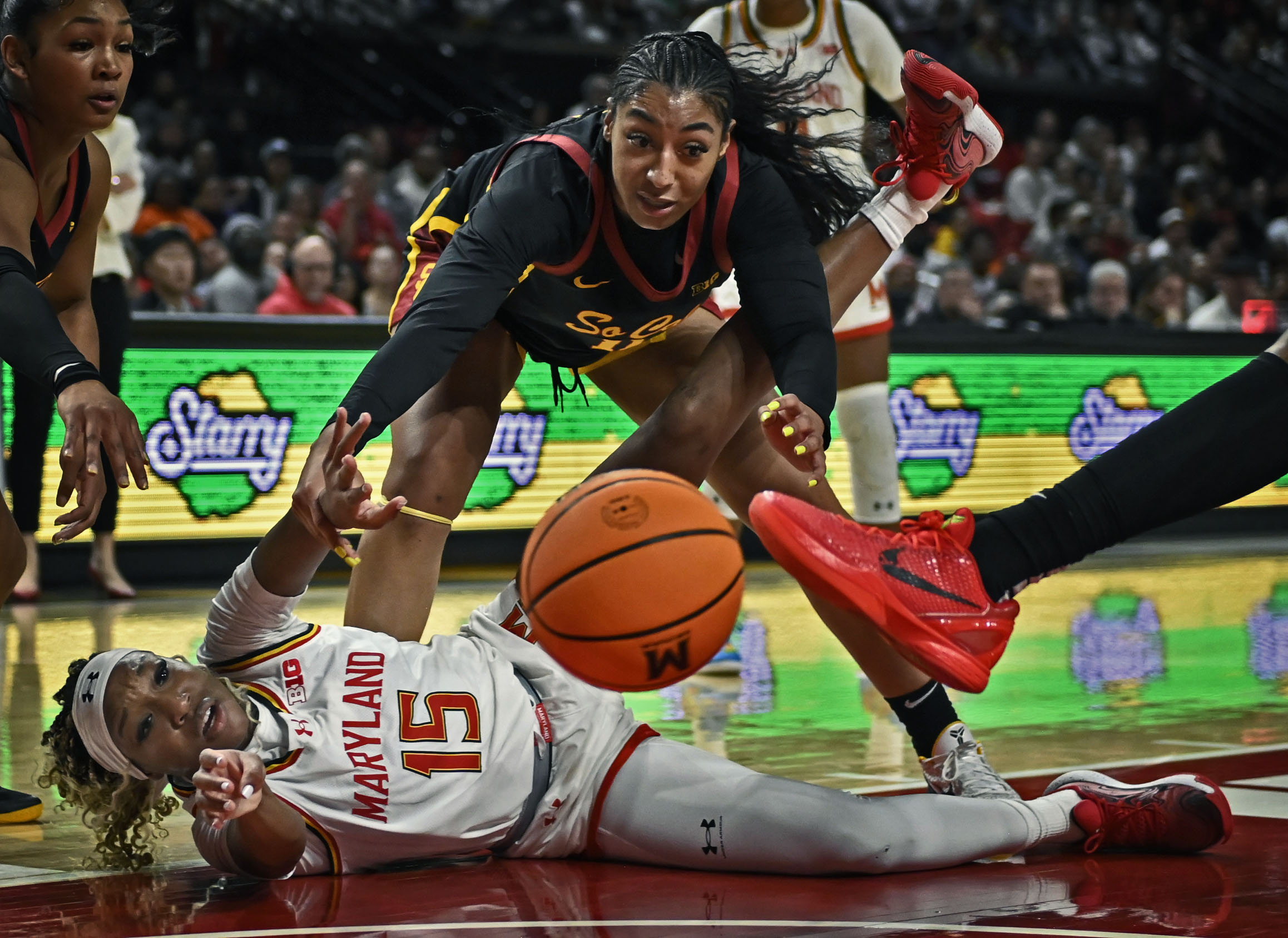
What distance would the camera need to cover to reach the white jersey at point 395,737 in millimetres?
3049

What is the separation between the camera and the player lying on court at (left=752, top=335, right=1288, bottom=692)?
9.36ft

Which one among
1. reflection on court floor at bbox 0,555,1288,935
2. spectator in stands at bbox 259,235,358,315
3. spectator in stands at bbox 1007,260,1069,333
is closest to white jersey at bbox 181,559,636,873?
reflection on court floor at bbox 0,555,1288,935

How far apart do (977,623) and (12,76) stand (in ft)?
7.67

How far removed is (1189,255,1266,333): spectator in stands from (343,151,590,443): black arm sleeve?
29.0 ft

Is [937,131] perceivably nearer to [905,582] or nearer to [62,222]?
[905,582]

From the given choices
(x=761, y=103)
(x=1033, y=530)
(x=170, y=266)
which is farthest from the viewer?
(x=170, y=266)

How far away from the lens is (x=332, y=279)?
10.2 m

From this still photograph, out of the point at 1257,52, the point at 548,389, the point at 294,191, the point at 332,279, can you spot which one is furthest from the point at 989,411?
the point at 1257,52

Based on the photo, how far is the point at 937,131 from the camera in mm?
3967

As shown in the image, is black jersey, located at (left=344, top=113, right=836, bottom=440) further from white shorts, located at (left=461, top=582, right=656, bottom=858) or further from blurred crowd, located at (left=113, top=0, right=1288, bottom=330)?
blurred crowd, located at (left=113, top=0, right=1288, bottom=330)

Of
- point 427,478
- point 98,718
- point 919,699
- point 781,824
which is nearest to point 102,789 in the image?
point 98,718

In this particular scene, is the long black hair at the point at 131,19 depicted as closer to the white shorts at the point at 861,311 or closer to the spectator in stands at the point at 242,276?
the white shorts at the point at 861,311

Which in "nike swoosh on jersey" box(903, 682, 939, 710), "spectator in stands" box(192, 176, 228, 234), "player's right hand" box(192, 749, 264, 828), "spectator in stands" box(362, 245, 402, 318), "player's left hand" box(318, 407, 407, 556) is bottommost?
"spectator in stands" box(192, 176, 228, 234)

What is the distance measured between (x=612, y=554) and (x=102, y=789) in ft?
3.51
